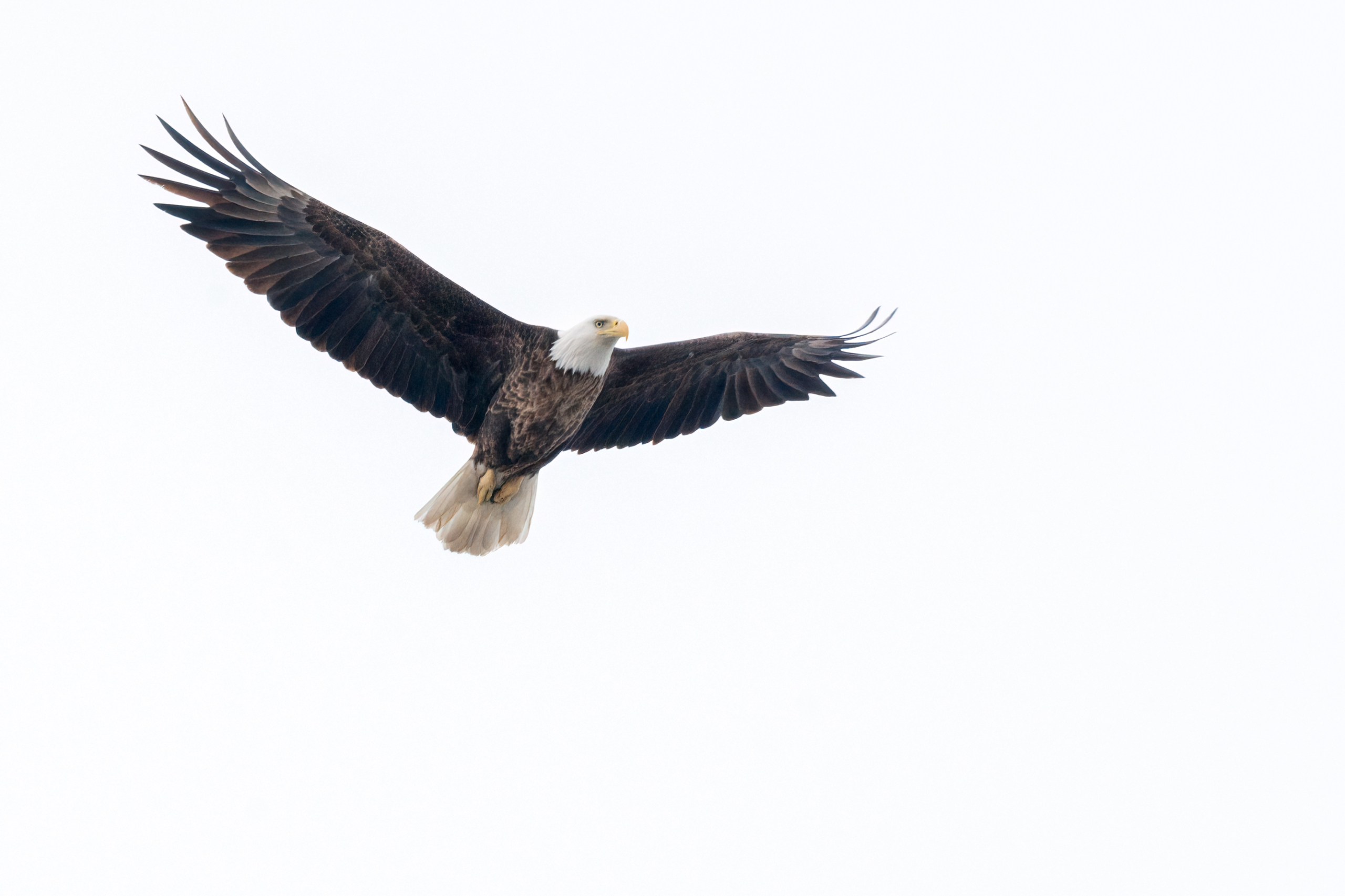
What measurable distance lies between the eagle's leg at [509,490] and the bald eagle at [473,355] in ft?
0.05

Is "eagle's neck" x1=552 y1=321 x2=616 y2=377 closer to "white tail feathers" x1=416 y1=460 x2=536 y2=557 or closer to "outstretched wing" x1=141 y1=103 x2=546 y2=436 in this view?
"outstretched wing" x1=141 y1=103 x2=546 y2=436

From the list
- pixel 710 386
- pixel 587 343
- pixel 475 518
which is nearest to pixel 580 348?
pixel 587 343

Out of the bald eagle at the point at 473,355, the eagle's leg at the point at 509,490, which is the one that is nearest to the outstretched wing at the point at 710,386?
the bald eagle at the point at 473,355

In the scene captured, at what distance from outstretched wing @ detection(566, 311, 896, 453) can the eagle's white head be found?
0.71 metres

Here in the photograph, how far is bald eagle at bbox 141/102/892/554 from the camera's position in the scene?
26.1 feet

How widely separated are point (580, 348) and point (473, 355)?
2.23 ft

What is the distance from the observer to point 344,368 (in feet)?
27.8

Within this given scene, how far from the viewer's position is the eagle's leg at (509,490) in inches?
370

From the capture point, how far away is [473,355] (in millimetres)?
8641

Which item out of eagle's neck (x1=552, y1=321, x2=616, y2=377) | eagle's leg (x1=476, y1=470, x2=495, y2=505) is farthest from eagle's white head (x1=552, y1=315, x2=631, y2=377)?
eagle's leg (x1=476, y1=470, x2=495, y2=505)

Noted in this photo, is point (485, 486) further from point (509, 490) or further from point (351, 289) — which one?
point (351, 289)

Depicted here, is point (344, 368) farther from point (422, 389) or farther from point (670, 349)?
point (670, 349)

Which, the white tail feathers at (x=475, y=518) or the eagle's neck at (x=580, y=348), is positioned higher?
the eagle's neck at (x=580, y=348)

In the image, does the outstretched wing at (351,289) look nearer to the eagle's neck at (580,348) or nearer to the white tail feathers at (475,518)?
the eagle's neck at (580,348)
